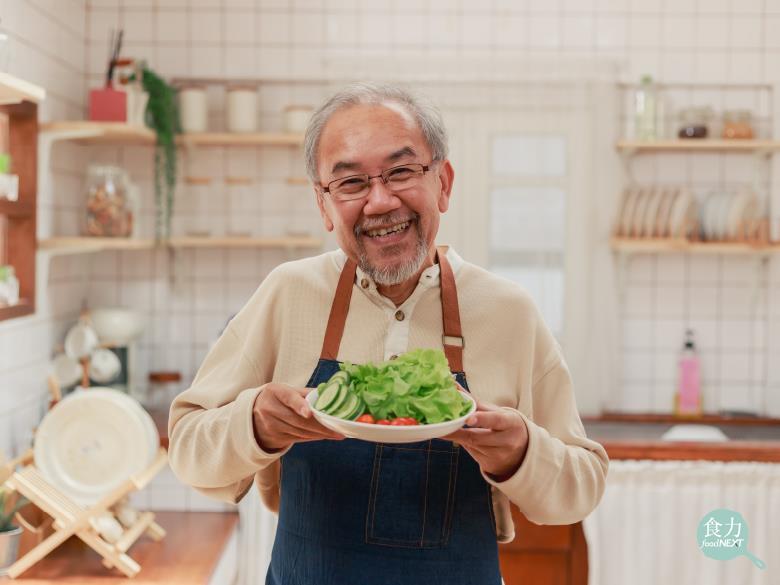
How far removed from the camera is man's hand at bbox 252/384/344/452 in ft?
3.74

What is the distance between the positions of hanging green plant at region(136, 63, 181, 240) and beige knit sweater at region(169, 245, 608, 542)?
1903 mm

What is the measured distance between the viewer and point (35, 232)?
2754 mm

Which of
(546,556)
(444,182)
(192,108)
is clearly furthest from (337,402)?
(192,108)

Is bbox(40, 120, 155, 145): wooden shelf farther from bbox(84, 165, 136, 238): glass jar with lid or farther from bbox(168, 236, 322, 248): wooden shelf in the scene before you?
bbox(168, 236, 322, 248): wooden shelf

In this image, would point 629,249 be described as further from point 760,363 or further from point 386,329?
point 386,329

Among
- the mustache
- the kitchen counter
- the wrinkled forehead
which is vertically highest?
the wrinkled forehead

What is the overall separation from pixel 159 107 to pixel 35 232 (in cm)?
70

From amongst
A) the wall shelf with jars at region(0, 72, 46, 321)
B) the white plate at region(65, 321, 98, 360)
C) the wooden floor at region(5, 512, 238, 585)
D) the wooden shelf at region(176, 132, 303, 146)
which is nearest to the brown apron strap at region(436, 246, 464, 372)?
the wooden floor at region(5, 512, 238, 585)

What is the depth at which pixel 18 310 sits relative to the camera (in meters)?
2.58

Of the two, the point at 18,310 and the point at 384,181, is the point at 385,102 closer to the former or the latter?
the point at 384,181

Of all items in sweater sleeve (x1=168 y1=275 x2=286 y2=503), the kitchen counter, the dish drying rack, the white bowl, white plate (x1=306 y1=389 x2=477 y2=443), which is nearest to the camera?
white plate (x1=306 y1=389 x2=477 y2=443)

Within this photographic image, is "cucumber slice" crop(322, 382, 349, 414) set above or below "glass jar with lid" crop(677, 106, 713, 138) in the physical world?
below

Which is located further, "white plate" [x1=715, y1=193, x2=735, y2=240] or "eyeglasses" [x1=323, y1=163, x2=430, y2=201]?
"white plate" [x1=715, y1=193, x2=735, y2=240]

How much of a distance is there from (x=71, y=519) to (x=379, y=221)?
1415mm
